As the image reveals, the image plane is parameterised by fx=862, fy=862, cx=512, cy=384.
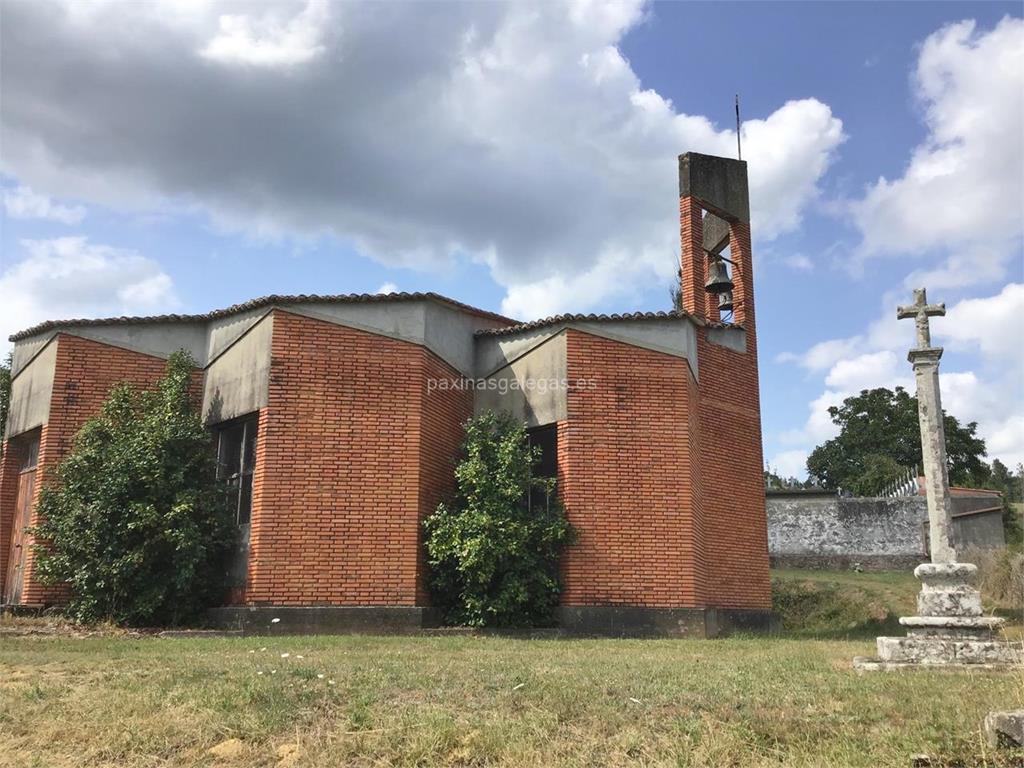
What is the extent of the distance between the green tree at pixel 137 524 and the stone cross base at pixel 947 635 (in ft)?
28.7

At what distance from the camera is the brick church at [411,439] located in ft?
39.0

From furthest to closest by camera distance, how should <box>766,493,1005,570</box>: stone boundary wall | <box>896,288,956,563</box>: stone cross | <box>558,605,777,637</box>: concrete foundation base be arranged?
<box>766,493,1005,570</box>: stone boundary wall
<box>558,605,777,637</box>: concrete foundation base
<box>896,288,956,563</box>: stone cross

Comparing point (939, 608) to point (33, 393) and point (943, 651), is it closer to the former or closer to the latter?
point (943, 651)

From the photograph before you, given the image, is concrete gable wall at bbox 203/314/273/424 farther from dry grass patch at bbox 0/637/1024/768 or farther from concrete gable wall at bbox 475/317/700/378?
dry grass patch at bbox 0/637/1024/768

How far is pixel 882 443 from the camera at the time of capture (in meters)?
54.1

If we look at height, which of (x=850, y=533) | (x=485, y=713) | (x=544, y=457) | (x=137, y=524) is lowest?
(x=485, y=713)

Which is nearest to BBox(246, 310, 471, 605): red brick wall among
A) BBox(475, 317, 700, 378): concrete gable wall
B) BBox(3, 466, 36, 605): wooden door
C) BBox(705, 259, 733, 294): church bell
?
BBox(475, 317, 700, 378): concrete gable wall

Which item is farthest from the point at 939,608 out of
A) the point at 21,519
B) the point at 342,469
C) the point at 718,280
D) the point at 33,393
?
the point at 21,519

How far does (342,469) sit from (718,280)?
23.6ft

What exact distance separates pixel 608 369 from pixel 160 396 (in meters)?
7.00

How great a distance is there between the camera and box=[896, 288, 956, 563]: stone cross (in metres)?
8.37

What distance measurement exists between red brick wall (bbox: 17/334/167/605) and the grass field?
23.0 feet

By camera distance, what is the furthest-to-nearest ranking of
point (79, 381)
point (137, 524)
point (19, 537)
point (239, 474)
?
point (19, 537) < point (79, 381) < point (239, 474) < point (137, 524)

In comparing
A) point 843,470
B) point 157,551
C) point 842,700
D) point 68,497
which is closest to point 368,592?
point 157,551
